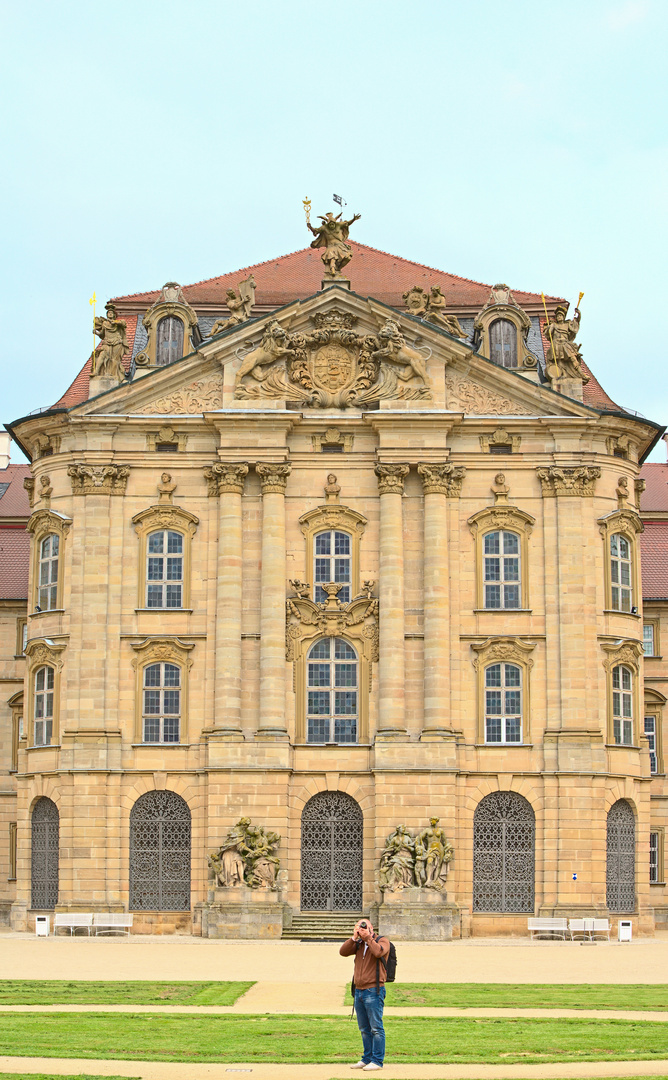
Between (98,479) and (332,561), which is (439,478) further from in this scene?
(98,479)

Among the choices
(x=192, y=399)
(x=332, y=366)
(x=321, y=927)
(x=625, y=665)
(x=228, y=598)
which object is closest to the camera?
(x=321, y=927)

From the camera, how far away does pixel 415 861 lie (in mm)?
45812

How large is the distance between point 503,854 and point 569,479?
36.1 feet

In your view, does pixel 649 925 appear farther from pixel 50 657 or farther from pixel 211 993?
pixel 211 993

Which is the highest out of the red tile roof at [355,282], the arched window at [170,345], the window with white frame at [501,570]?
the red tile roof at [355,282]

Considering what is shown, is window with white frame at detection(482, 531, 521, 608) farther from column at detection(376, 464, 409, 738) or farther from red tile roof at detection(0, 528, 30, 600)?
red tile roof at detection(0, 528, 30, 600)

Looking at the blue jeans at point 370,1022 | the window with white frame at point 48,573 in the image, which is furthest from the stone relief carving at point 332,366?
the blue jeans at point 370,1022

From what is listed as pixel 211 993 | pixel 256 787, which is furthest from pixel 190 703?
pixel 211 993

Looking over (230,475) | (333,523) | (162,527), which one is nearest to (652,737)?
(333,523)

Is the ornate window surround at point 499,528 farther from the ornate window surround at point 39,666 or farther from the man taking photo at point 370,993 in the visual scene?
A: the man taking photo at point 370,993

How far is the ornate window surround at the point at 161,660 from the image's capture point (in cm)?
4841

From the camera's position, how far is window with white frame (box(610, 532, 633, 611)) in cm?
4991

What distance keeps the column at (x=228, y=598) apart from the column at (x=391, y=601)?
4.06 metres

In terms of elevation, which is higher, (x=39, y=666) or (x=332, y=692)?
(x=39, y=666)
